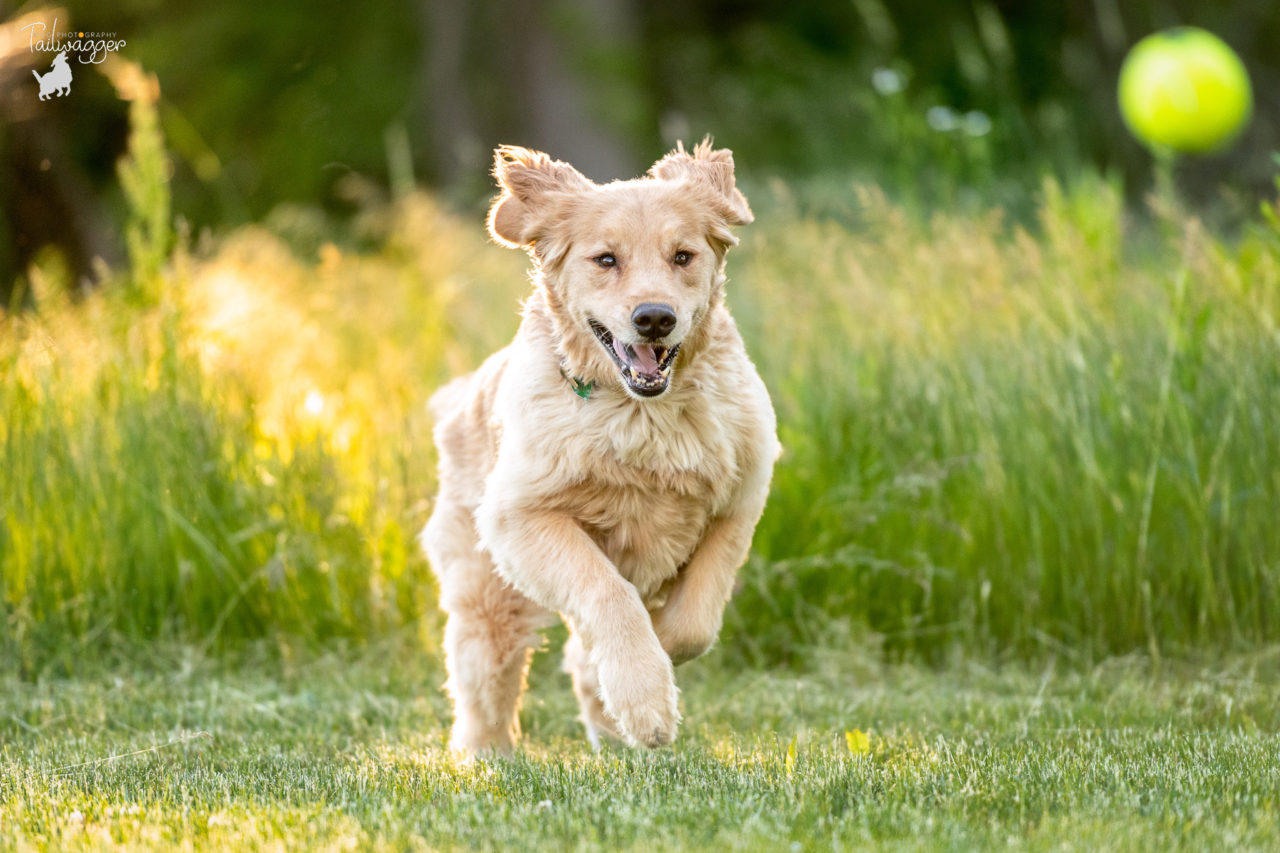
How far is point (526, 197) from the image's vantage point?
4.39m

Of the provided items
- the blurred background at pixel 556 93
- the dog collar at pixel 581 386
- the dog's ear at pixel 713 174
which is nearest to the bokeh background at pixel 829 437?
the dog's ear at pixel 713 174

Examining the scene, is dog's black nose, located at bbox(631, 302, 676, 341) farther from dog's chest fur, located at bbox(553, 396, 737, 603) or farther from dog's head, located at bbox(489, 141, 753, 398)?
dog's chest fur, located at bbox(553, 396, 737, 603)

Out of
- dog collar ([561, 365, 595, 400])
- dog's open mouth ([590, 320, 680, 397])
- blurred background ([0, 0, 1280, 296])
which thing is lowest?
dog collar ([561, 365, 595, 400])

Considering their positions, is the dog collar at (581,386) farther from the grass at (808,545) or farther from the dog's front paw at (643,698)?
the grass at (808,545)

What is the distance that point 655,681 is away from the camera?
145 inches

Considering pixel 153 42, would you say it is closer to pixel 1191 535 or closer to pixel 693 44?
pixel 693 44

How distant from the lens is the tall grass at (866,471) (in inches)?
210

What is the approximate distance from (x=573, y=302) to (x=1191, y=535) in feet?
8.62

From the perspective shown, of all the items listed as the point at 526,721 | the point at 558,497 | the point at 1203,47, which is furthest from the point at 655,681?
the point at 1203,47

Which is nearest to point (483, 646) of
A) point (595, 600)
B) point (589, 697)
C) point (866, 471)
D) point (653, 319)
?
point (589, 697)

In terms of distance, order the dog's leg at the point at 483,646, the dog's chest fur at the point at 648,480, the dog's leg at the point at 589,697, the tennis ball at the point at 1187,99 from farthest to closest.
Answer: the tennis ball at the point at 1187,99
the dog's leg at the point at 589,697
the dog's leg at the point at 483,646
the dog's chest fur at the point at 648,480

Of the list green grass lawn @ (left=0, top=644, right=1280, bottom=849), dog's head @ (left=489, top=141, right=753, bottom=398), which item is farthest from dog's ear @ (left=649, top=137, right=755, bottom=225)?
green grass lawn @ (left=0, top=644, right=1280, bottom=849)

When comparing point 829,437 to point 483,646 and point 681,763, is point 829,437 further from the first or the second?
point 681,763

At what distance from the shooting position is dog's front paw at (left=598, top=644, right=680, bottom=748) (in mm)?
3656
